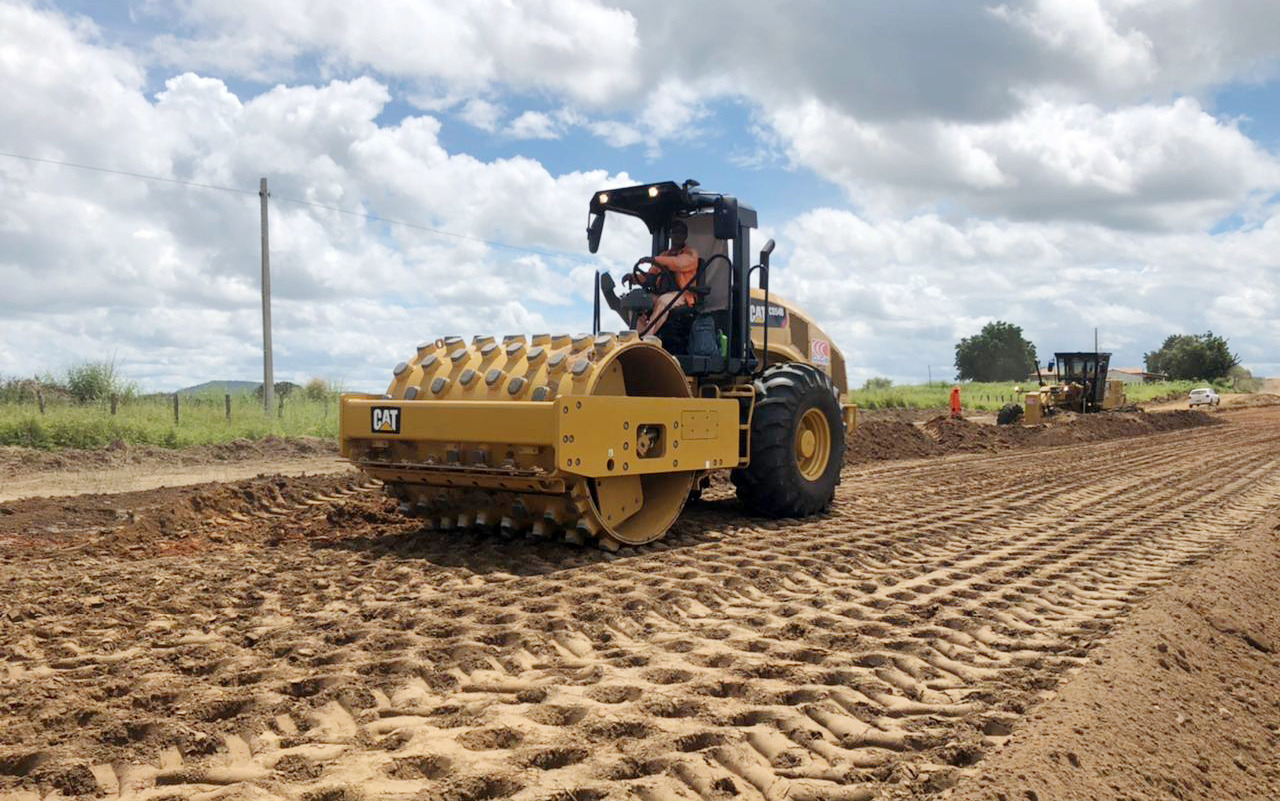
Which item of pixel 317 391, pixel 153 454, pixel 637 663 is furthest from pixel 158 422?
pixel 637 663

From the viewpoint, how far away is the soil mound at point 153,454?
14.7m

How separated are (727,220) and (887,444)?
1095 cm

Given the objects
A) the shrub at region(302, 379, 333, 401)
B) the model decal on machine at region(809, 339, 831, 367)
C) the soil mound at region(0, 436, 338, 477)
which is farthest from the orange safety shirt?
the shrub at region(302, 379, 333, 401)

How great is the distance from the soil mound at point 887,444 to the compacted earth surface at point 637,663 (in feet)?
27.9

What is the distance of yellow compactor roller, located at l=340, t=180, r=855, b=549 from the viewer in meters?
6.26

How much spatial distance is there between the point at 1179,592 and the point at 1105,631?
1.36 m

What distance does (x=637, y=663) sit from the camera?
13.9 feet

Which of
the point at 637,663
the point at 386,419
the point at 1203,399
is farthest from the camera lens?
the point at 1203,399

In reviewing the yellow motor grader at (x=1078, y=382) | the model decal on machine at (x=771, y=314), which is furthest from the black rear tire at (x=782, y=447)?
the yellow motor grader at (x=1078, y=382)

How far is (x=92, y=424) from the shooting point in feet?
54.8

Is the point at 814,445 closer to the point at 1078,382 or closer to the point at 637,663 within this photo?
the point at 637,663

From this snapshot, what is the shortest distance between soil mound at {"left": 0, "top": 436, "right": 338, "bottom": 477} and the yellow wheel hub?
1105 cm

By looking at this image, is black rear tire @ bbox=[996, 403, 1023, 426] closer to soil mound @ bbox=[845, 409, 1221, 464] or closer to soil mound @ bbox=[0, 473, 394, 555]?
soil mound @ bbox=[845, 409, 1221, 464]

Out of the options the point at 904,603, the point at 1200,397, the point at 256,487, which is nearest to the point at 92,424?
the point at 256,487
